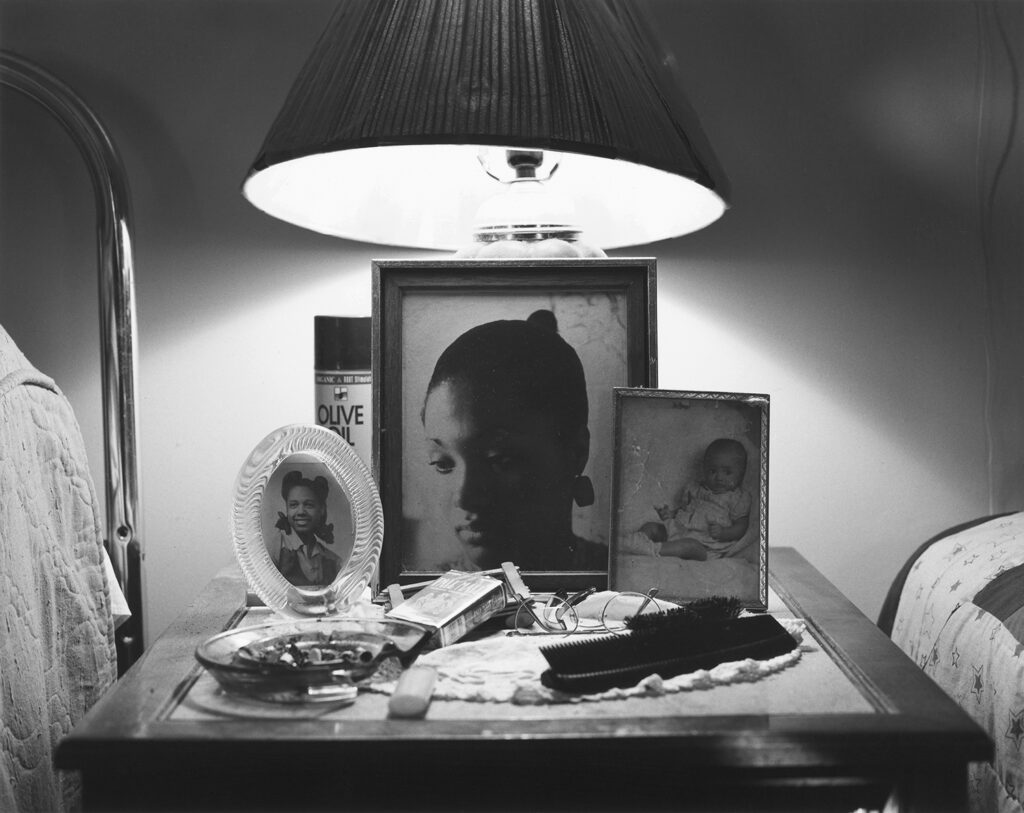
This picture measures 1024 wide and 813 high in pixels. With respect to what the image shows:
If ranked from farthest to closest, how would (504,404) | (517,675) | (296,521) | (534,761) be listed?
1. (504,404)
2. (296,521)
3. (517,675)
4. (534,761)

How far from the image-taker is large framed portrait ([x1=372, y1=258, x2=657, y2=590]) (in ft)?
3.32

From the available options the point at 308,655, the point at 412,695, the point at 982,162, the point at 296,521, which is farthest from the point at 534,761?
the point at 982,162

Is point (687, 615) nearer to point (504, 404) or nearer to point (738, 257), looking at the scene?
point (504, 404)

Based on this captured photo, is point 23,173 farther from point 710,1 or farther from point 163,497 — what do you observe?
point 710,1

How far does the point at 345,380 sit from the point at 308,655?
0.35m

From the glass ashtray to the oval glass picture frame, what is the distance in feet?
0.22

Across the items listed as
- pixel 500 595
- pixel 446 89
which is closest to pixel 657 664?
pixel 500 595

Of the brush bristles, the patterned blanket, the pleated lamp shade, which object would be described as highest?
the pleated lamp shade

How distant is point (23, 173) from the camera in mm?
1262

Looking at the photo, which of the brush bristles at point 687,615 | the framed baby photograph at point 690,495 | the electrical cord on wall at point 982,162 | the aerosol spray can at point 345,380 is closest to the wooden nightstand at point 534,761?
the brush bristles at point 687,615

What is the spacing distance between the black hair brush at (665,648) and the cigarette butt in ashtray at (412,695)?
8 centimetres

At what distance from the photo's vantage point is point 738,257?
1.29 m

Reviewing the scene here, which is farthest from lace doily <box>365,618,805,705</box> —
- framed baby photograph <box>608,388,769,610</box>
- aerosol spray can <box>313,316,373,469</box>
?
aerosol spray can <box>313,316,373,469</box>

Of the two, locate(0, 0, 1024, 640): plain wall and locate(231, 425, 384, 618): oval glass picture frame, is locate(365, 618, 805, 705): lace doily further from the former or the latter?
locate(0, 0, 1024, 640): plain wall
